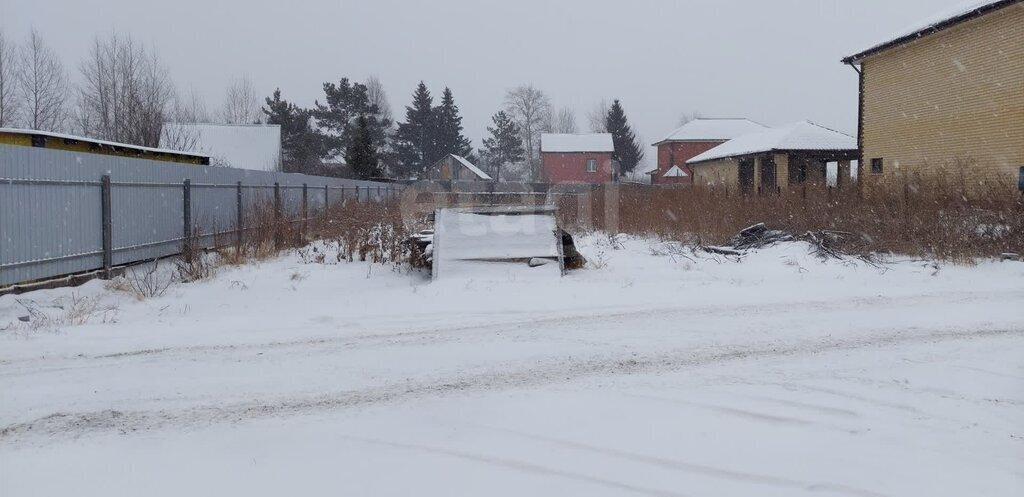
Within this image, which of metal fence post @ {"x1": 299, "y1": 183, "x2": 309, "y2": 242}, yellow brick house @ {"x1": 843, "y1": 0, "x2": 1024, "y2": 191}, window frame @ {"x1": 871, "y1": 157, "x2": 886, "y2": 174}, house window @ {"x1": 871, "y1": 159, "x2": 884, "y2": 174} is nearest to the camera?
metal fence post @ {"x1": 299, "y1": 183, "x2": 309, "y2": 242}

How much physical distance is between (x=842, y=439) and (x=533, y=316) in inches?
142

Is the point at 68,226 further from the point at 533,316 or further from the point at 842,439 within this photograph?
the point at 842,439

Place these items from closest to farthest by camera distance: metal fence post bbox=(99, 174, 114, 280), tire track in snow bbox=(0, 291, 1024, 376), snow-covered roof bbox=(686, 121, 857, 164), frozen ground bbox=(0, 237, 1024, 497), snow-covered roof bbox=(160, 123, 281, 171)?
frozen ground bbox=(0, 237, 1024, 497) < tire track in snow bbox=(0, 291, 1024, 376) < metal fence post bbox=(99, 174, 114, 280) < snow-covered roof bbox=(686, 121, 857, 164) < snow-covered roof bbox=(160, 123, 281, 171)

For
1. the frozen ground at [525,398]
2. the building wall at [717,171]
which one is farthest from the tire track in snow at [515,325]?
the building wall at [717,171]

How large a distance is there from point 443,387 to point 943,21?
19.6 m

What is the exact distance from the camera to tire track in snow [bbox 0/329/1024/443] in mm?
3676

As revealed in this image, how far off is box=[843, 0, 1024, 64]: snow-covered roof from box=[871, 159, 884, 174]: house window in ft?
11.5

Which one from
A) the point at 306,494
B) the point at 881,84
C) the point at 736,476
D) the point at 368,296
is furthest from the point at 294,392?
the point at 881,84

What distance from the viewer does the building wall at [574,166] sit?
66.3 metres

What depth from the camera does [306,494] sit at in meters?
2.89

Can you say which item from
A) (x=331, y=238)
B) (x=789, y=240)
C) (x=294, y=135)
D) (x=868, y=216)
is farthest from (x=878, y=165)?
(x=294, y=135)

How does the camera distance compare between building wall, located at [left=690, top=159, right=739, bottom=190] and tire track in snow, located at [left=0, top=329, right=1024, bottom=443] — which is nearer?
tire track in snow, located at [left=0, top=329, right=1024, bottom=443]

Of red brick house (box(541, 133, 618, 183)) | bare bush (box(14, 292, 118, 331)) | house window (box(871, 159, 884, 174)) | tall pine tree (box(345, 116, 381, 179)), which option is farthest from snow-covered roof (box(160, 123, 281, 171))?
red brick house (box(541, 133, 618, 183))

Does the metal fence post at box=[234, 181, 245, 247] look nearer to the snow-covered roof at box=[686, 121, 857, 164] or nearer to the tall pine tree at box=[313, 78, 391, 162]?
the snow-covered roof at box=[686, 121, 857, 164]
